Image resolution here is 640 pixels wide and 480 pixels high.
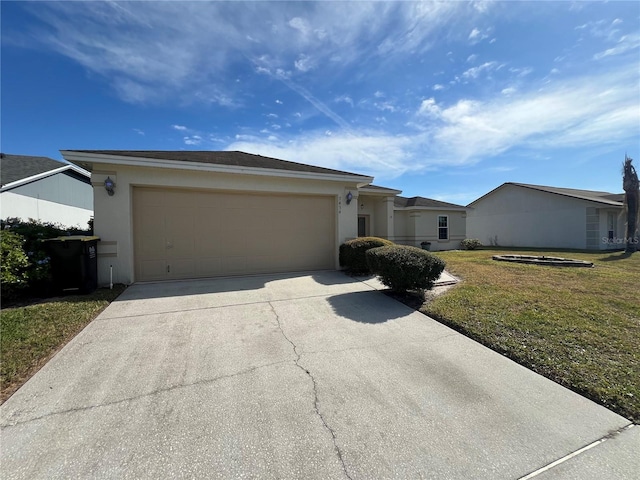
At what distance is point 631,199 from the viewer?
1561cm

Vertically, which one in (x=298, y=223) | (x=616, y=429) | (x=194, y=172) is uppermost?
(x=194, y=172)

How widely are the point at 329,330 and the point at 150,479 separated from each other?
9.20ft

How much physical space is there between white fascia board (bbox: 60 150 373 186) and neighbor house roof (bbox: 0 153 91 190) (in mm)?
4975

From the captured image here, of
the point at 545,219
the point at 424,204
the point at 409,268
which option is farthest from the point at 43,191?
the point at 545,219

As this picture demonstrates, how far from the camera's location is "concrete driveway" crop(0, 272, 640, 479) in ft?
6.15

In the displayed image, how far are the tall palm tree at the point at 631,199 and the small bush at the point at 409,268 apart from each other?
17967 mm

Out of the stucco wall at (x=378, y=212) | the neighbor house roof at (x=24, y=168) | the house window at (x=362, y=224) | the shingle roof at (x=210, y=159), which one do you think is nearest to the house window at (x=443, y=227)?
the stucco wall at (x=378, y=212)

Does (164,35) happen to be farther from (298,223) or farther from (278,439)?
(278,439)

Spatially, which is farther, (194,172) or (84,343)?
(194,172)

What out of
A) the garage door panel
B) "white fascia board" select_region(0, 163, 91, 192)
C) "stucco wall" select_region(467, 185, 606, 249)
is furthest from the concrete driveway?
"stucco wall" select_region(467, 185, 606, 249)

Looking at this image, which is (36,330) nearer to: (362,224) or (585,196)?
(362,224)

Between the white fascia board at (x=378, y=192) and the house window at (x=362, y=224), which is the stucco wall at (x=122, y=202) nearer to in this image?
the white fascia board at (x=378, y=192)

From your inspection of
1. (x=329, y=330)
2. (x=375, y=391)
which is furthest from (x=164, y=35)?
(x=375, y=391)

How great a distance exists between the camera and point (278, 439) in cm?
208
